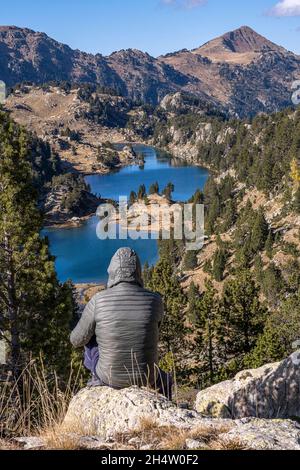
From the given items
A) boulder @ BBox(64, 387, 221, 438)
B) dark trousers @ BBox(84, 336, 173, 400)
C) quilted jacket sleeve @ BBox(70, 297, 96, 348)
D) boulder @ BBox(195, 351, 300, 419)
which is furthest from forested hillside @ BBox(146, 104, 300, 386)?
boulder @ BBox(64, 387, 221, 438)

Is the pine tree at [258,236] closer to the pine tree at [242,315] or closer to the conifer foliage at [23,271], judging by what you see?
the pine tree at [242,315]

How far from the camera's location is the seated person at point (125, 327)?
23.2 ft

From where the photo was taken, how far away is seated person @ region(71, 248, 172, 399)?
7078 mm

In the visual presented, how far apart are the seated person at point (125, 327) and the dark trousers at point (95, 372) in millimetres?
17

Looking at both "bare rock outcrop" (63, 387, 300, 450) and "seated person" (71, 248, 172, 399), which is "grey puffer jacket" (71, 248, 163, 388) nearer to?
"seated person" (71, 248, 172, 399)

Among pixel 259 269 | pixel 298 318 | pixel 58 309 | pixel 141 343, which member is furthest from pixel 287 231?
pixel 141 343

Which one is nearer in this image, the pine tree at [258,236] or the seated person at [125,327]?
the seated person at [125,327]

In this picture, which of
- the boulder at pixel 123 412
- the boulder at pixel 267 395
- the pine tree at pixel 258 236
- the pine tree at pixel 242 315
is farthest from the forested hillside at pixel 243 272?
the boulder at pixel 123 412

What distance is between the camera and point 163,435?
5.31 metres

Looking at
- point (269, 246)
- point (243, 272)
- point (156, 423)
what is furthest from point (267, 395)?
point (269, 246)

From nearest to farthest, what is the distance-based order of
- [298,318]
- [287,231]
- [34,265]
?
[34,265] → [298,318] → [287,231]
